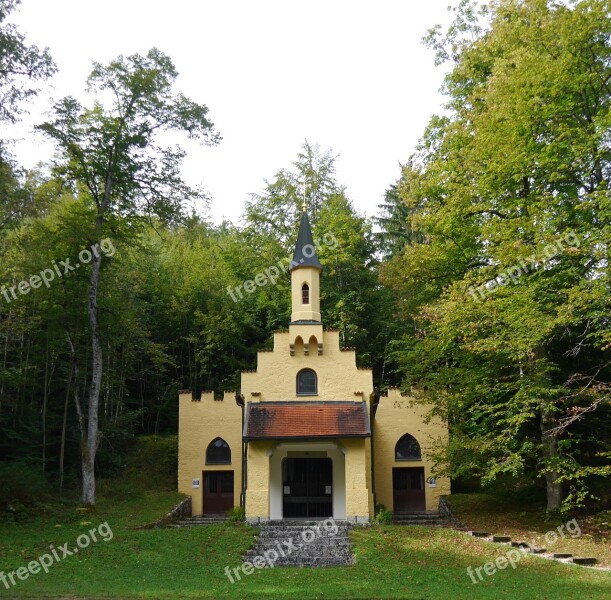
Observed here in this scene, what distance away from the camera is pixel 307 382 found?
21938 mm

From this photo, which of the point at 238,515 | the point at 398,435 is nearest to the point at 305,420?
the point at 238,515

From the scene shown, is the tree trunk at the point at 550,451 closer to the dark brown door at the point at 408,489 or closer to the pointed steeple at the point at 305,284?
the dark brown door at the point at 408,489

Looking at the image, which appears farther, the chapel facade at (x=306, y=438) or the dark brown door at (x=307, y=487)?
the dark brown door at (x=307, y=487)

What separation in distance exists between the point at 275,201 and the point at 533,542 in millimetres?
21863

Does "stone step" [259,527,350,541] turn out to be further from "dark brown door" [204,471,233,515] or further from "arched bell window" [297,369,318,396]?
"dark brown door" [204,471,233,515]

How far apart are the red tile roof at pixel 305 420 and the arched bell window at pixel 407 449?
11.3ft

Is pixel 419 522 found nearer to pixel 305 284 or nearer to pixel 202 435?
pixel 202 435

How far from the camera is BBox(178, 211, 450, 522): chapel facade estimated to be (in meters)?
19.8

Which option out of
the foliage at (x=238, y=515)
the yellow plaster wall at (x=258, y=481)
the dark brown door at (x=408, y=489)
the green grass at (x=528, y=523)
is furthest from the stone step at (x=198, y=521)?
the green grass at (x=528, y=523)

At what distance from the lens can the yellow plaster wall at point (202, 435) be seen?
23.1 metres

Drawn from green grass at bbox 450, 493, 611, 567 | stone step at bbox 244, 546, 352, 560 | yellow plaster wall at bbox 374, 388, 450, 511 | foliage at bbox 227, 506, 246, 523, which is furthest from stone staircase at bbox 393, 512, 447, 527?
foliage at bbox 227, 506, 246, 523

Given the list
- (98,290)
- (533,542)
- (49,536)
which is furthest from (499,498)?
(98,290)

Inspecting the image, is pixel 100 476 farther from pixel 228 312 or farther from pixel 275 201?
pixel 275 201

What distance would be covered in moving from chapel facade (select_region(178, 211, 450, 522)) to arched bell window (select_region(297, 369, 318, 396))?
0.04 metres
